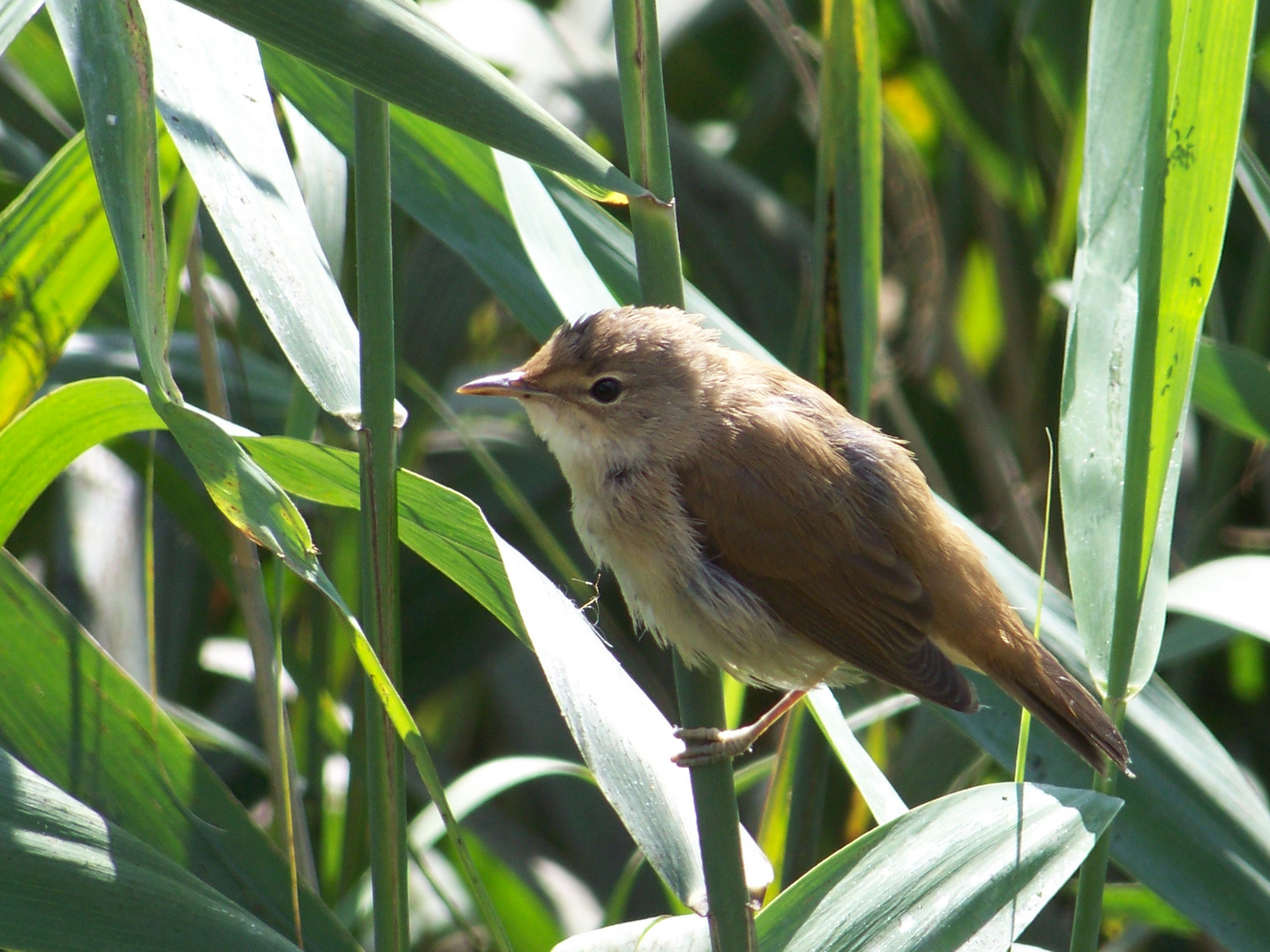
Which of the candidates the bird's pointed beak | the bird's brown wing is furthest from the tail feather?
the bird's pointed beak

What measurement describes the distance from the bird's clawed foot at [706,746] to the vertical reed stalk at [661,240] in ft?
0.05

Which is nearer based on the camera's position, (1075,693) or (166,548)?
(1075,693)

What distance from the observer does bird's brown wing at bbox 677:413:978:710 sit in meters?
1.95

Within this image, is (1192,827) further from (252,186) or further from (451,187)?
(252,186)

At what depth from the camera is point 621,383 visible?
2.08 m

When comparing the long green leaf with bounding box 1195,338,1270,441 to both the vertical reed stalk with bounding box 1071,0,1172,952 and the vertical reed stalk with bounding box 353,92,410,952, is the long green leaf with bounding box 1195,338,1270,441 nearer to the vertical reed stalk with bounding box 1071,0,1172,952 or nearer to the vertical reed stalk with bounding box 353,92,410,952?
the vertical reed stalk with bounding box 1071,0,1172,952

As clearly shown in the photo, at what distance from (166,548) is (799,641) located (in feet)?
5.41

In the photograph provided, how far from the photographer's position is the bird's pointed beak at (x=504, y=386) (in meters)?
1.97

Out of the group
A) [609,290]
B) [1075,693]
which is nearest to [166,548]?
[609,290]

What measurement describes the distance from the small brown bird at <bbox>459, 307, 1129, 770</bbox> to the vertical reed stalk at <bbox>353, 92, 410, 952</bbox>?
61cm

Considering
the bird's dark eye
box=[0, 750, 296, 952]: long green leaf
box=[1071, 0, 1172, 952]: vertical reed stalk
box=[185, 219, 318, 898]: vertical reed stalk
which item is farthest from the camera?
the bird's dark eye

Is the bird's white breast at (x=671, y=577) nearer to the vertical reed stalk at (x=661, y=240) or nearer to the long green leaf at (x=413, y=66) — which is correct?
the vertical reed stalk at (x=661, y=240)

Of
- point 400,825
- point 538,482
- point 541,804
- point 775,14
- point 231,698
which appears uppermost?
point 775,14

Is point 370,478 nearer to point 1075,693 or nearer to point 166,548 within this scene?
point 1075,693
